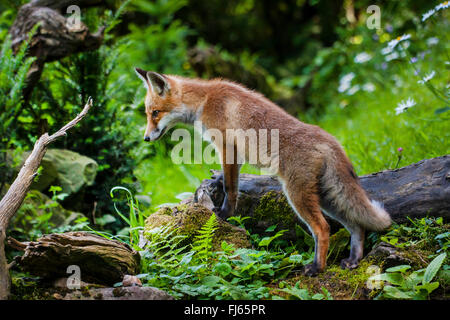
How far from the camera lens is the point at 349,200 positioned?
13.7ft

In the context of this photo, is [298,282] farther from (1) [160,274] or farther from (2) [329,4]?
(2) [329,4]

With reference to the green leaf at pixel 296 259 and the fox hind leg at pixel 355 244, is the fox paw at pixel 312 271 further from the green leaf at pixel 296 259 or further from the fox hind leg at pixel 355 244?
the fox hind leg at pixel 355 244

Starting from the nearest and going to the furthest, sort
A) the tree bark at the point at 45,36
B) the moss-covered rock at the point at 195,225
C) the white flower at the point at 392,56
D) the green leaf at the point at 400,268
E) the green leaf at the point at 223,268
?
the green leaf at the point at 400,268
the green leaf at the point at 223,268
the moss-covered rock at the point at 195,225
the tree bark at the point at 45,36
the white flower at the point at 392,56

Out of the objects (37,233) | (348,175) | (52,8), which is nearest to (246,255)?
(348,175)

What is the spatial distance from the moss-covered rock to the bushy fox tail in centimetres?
105

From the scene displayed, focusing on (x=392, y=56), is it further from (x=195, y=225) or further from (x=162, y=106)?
(x=195, y=225)

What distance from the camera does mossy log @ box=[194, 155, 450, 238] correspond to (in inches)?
171

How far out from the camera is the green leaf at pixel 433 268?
11.4ft

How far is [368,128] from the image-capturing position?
28.1ft

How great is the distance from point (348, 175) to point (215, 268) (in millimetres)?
1666

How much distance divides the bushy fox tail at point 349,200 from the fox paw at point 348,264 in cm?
37

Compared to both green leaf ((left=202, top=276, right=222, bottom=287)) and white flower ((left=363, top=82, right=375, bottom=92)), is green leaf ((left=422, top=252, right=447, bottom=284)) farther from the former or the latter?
white flower ((left=363, top=82, right=375, bottom=92))

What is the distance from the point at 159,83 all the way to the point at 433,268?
385 cm

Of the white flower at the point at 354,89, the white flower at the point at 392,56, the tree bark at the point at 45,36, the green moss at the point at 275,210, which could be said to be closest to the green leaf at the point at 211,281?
the green moss at the point at 275,210
